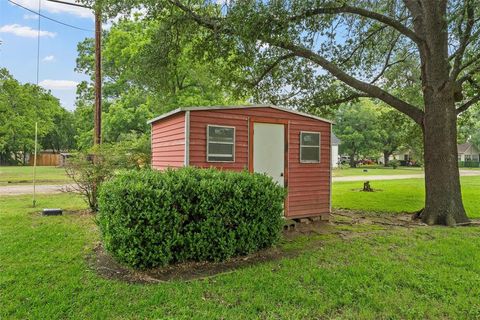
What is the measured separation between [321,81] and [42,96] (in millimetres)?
24803

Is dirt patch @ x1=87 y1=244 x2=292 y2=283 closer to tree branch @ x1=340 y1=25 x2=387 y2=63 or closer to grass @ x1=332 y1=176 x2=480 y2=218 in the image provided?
grass @ x1=332 y1=176 x2=480 y2=218

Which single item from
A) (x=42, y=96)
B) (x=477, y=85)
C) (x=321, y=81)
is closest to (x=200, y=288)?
(x=321, y=81)

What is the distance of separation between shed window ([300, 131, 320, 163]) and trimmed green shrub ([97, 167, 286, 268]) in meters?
2.76

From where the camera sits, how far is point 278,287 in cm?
350

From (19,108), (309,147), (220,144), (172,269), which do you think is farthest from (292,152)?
(19,108)

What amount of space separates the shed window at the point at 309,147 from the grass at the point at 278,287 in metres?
2.56

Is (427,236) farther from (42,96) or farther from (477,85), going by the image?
(42,96)

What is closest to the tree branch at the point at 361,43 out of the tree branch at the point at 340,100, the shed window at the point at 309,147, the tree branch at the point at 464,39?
the tree branch at the point at 340,100

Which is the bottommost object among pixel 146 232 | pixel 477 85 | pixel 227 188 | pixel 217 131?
pixel 146 232

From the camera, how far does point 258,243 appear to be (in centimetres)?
470

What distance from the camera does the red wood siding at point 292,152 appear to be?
6.03 meters

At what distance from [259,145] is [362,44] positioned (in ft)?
16.0

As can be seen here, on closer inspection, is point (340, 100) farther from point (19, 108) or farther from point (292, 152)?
point (19, 108)

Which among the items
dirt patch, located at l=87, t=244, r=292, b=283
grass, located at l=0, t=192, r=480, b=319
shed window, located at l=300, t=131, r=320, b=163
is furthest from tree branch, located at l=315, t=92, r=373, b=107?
dirt patch, located at l=87, t=244, r=292, b=283
